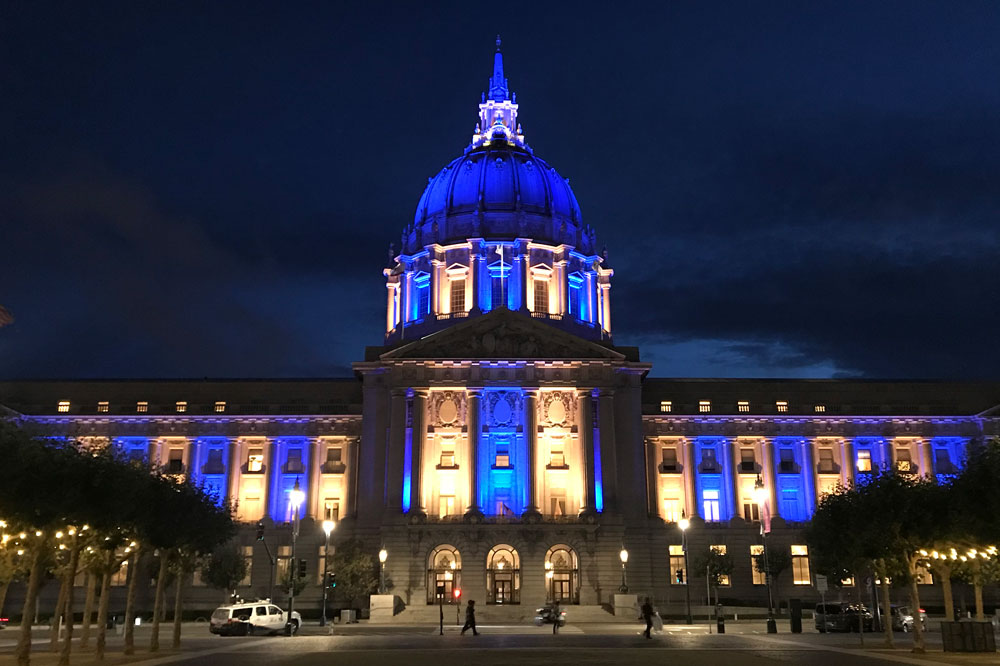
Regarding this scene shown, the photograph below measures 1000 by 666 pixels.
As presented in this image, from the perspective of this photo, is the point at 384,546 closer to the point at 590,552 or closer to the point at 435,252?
the point at 590,552

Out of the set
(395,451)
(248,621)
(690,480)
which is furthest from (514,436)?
(248,621)

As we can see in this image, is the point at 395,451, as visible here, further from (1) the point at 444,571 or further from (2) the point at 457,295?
(2) the point at 457,295

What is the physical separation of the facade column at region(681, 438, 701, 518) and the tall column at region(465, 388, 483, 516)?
862 inches

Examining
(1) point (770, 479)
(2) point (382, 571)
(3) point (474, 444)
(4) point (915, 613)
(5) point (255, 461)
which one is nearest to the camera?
(4) point (915, 613)

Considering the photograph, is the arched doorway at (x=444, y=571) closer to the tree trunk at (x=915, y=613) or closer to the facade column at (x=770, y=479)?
the facade column at (x=770, y=479)

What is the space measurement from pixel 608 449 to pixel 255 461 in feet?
114

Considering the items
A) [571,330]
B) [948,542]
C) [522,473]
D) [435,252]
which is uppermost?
[435,252]

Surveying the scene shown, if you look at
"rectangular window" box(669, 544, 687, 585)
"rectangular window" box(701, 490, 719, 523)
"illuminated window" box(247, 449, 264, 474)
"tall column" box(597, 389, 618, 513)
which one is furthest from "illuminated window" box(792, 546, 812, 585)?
"illuminated window" box(247, 449, 264, 474)

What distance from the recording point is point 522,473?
86.6m

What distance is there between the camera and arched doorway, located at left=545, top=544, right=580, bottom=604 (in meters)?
80.6

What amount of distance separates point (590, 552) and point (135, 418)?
4635cm

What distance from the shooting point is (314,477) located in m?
93.2

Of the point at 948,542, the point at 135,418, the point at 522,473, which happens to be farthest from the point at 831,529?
the point at 135,418

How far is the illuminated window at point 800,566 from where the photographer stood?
296 feet
